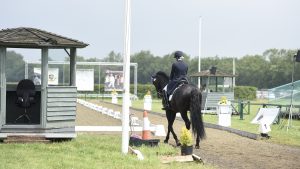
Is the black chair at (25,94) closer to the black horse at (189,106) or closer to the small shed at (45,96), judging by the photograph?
the small shed at (45,96)

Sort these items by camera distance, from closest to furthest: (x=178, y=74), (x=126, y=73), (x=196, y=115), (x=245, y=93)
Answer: (x=126, y=73) < (x=196, y=115) < (x=178, y=74) < (x=245, y=93)

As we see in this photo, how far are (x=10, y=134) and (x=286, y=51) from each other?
93790 millimetres

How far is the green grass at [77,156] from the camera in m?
11.4

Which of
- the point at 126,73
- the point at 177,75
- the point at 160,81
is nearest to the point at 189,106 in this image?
the point at 177,75

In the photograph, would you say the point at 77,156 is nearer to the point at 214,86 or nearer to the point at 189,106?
the point at 189,106

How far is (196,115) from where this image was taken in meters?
15.2

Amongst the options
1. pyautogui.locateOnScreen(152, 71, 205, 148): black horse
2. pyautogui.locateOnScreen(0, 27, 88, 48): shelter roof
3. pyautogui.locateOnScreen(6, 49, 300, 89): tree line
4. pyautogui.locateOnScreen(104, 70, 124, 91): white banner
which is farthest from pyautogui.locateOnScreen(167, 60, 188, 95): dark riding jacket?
pyautogui.locateOnScreen(6, 49, 300, 89): tree line

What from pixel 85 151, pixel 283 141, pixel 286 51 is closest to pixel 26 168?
pixel 85 151

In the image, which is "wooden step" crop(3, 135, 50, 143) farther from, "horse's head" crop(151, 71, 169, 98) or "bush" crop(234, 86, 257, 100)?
"bush" crop(234, 86, 257, 100)

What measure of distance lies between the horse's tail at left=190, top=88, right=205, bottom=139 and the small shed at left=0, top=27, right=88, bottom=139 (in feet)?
11.6

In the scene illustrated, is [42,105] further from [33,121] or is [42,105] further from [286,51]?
[286,51]

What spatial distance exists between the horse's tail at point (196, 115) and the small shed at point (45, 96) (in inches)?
139

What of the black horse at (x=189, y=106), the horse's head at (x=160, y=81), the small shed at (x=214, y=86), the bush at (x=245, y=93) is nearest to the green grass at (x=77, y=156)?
the black horse at (x=189, y=106)

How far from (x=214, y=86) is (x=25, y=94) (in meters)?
23.4
